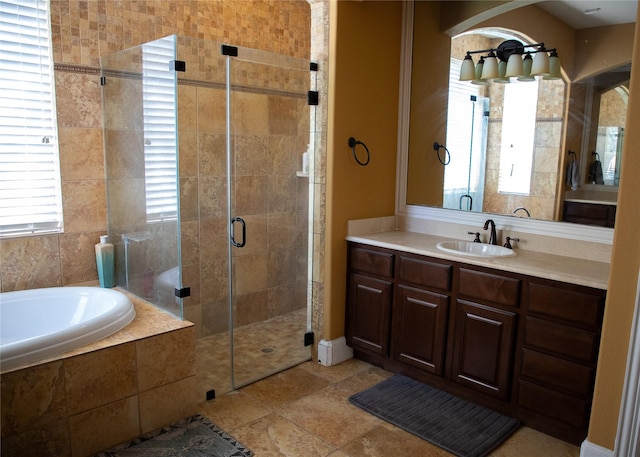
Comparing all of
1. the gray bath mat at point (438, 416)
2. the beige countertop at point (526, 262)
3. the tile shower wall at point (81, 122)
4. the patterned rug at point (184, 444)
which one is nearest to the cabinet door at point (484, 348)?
the gray bath mat at point (438, 416)

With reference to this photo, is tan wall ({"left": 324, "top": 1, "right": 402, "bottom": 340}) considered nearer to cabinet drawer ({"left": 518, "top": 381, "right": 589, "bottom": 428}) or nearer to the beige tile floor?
the beige tile floor

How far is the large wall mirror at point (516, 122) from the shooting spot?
102 inches

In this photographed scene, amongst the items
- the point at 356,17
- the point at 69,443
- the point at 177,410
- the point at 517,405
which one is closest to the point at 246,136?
the point at 356,17

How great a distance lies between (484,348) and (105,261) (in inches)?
91.2

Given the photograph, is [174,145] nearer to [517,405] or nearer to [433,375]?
[433,375]

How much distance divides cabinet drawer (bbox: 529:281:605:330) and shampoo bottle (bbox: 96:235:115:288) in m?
2.47

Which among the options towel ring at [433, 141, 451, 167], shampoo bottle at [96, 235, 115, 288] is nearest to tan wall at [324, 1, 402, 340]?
towel ring at [433, 141, 451, 167]

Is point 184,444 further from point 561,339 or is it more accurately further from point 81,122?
point 81,122

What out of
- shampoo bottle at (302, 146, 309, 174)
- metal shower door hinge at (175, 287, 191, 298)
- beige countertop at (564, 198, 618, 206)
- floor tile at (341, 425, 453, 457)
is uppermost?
shampoo bottle at (302, 146, 309, 174)

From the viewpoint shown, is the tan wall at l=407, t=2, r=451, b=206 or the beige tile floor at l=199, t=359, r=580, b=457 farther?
the tan wall at l=407, t=2, r=451, b=206

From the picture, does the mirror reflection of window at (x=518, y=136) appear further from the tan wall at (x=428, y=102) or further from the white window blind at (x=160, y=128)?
the white window blind at (x=160, y=128)

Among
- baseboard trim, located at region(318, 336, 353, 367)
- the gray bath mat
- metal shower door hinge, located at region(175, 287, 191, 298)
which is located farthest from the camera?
baseboard trim, located at region(318, 336, 353, 367)

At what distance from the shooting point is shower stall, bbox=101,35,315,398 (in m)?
2.64

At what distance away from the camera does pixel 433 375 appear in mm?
2922
